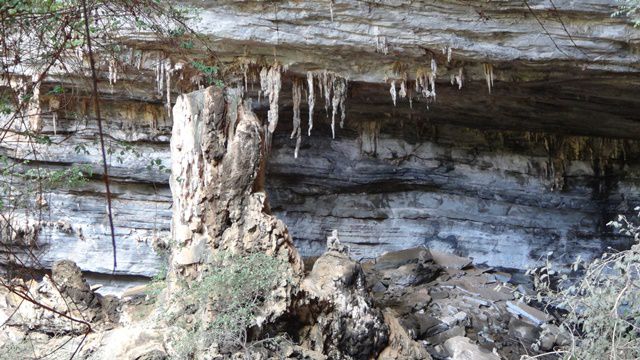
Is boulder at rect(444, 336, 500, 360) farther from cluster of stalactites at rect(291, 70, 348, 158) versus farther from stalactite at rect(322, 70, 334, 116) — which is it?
stalactite at rect(322, 70, 334, 116)

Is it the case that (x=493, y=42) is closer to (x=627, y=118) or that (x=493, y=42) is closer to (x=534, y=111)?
(x=534, y=111)

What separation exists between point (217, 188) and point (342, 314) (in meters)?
1.44

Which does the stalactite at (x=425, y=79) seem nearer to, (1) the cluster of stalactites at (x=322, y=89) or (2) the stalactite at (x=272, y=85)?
(1) the cluster of stalactites at (x=322, y=89)

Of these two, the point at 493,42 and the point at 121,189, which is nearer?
the point at 493,42

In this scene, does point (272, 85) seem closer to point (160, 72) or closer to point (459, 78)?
point (160, 72)

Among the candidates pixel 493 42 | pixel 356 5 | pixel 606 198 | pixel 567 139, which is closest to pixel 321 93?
pixel 356 5

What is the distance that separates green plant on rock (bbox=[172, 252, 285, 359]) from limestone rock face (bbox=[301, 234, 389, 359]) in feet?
1.27

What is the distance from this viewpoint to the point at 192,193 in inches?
211

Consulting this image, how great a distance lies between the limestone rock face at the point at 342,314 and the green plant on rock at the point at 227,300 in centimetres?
39

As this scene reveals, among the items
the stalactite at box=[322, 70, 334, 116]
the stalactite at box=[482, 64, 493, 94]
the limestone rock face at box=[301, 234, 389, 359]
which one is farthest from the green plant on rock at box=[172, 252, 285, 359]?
the stalactite at box=[482, 64, 493, 94]

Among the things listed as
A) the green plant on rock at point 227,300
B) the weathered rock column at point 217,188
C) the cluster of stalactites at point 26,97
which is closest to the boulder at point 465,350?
the weathered rock column at point 217,188

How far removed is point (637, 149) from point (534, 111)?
7.20 feet

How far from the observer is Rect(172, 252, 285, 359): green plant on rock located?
455cm

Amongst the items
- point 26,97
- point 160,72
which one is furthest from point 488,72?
point 26,97
